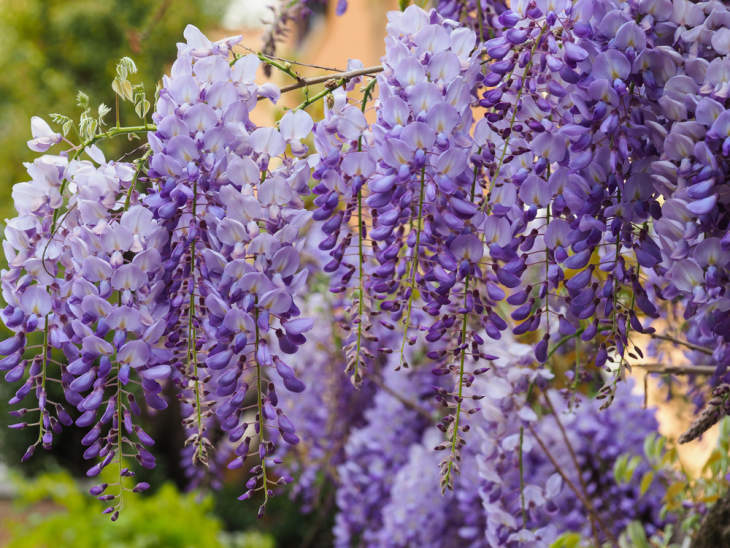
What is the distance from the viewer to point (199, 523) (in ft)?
8.27

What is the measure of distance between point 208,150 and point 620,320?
373mm

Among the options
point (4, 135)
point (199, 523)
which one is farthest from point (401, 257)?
point (4, 135)

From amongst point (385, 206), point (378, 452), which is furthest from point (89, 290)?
point (378, 452)

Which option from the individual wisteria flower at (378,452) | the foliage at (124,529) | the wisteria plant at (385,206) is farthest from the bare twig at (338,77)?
the foliage at (124,529)

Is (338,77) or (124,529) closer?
(338,77)

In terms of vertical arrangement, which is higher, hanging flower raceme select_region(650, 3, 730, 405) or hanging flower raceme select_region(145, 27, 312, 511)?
hanging flower raceme select_region(650, 3, 730, 405)

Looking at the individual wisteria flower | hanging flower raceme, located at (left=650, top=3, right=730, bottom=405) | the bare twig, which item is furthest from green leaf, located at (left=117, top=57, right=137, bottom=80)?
the individual wisteria flower

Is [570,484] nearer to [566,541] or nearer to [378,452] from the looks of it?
[566,541]

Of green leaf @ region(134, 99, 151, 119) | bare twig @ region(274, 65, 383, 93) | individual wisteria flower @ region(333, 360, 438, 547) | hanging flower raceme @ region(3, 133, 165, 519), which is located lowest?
individual wisteria flower @ region(333, 360, 438, 547)

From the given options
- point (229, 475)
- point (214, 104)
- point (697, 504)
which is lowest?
point (229, 475)

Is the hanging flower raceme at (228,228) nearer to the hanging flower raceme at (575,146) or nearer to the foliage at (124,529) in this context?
the hanging flower raceme at (575,146)

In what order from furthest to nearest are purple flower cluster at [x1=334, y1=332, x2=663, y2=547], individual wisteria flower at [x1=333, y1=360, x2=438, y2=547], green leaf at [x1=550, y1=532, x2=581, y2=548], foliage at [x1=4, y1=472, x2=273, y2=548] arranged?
foliage at [x1=4, y1=472, x2=273, y2=548]
individual wisteria flower at [x1=333, y1=360, x2=438, y2=547]
purple flower cluster at [x1=334, y1=332, x2=663, y2=547]
green leaf at [x1=550, y1=532, x2=581, y2=548]

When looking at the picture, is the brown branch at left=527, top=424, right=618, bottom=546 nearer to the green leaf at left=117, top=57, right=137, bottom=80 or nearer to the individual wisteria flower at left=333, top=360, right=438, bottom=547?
the green leaf at left=117, top=57, right=137, bottom=80

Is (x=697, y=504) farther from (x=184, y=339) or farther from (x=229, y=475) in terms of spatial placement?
(x=229, y=475)
